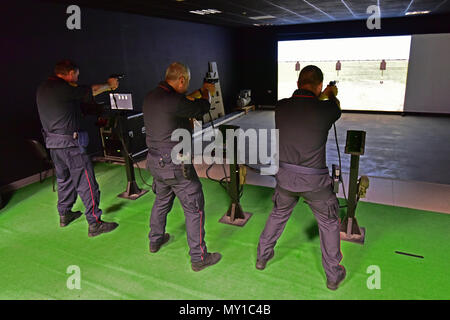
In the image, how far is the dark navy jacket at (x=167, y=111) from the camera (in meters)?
2.39

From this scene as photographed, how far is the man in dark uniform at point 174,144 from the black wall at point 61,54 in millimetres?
2912

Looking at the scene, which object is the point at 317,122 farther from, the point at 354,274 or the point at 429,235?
the point at 429,235

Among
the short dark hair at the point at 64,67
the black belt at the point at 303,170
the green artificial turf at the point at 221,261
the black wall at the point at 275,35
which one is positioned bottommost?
the green artificial turf at the point at 221,261

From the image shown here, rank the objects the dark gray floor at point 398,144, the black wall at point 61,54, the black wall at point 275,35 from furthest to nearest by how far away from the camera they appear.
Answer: the black wall at point 275,35 < the dark gray floor at point 398,144 < the black wall at point 61,54

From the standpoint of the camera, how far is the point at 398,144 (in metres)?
6.36

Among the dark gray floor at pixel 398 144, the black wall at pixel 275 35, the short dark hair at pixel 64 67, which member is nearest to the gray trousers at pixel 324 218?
the short dark hair at pixel 64 67

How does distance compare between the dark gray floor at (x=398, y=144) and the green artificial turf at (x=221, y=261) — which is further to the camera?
the dark gray floor at (x=398, y=144)

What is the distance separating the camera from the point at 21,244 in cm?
315

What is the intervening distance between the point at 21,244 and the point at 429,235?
12.6 feet

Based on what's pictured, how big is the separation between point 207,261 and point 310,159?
1201 mm

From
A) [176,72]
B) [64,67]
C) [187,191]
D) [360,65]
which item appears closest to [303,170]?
[187,191]

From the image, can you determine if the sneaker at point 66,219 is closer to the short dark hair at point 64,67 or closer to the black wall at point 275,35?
the short dark hair at point 64,67

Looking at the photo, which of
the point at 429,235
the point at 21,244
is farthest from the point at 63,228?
the point at 429,235
